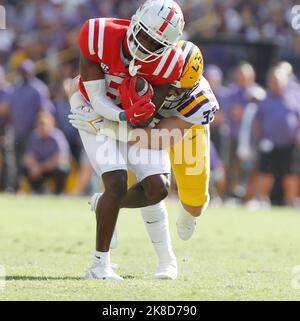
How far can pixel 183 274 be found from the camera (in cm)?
544

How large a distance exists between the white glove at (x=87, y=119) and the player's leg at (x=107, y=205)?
0.18m

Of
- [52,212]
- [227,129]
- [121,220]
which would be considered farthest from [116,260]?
[227,129]

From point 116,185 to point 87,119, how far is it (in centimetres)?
51

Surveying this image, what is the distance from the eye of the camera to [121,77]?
17.4ft

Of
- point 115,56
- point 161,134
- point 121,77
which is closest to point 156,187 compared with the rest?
point 161,134

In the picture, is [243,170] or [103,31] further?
[243,170]

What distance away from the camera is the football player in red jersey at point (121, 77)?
16.7 ft

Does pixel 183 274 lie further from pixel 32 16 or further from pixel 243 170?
pixel 32 16

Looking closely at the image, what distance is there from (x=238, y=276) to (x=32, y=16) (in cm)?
1071

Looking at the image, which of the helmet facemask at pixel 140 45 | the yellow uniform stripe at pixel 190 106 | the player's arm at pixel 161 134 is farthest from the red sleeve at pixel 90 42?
the yellow uniform stripe at pixel 190 106

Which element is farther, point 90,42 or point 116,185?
point 90,42

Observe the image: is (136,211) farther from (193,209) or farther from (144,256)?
(193,209)

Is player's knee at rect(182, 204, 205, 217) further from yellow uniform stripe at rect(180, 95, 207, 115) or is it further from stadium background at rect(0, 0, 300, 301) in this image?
yellow uniform stripe at rect(180, 95, 207, 115)

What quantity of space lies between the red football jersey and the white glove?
10.0 inches
